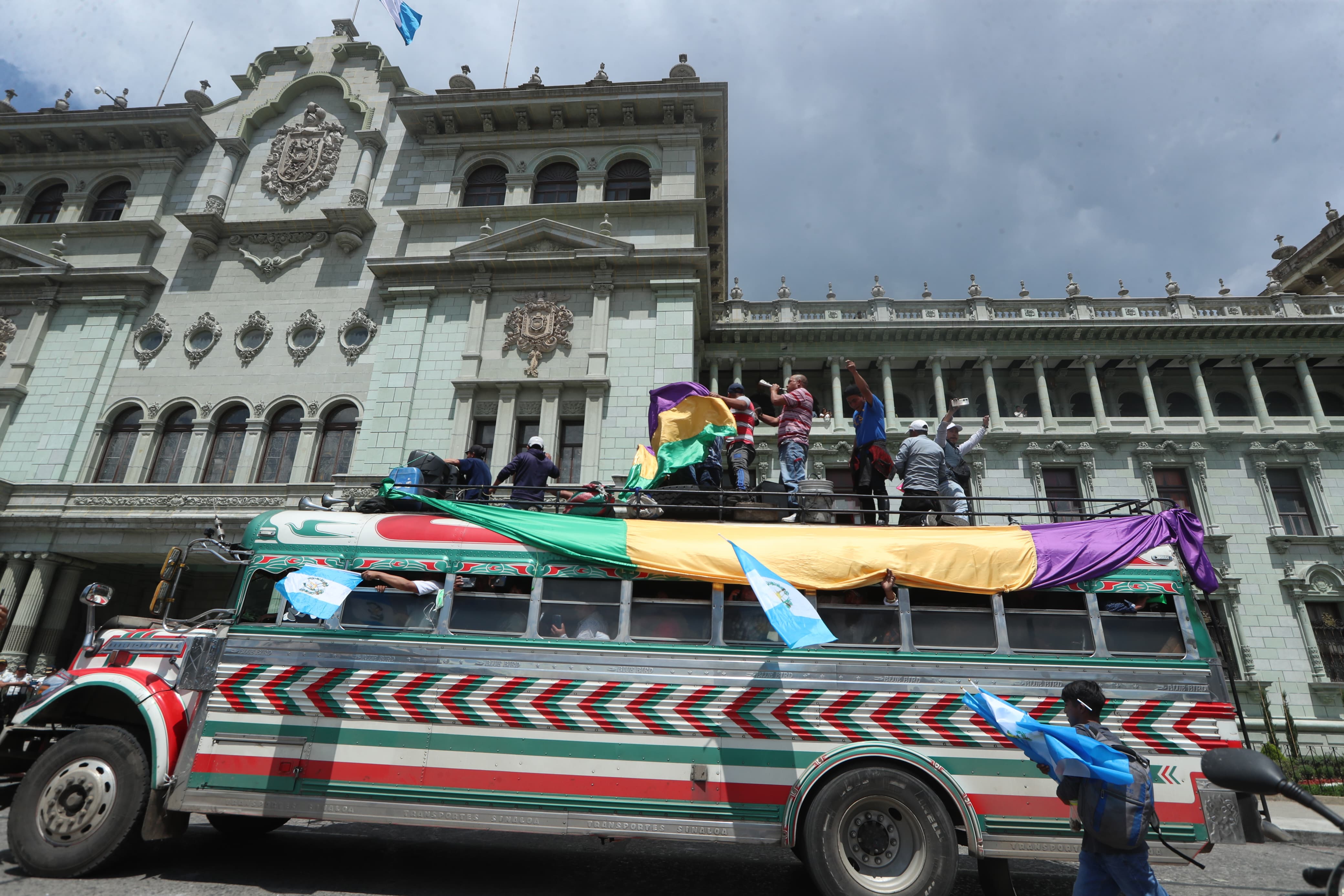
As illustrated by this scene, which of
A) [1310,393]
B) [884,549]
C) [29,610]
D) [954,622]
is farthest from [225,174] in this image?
[1310,393]

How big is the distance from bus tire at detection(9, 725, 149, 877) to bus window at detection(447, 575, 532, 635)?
10.5ft

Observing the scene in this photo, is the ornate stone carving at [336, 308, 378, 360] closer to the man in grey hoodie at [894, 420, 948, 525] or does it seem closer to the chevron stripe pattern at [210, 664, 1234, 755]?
the chevron stripe pattern at [210, 664, 1234, 755]

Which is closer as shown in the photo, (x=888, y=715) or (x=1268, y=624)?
(x=888, y=715)

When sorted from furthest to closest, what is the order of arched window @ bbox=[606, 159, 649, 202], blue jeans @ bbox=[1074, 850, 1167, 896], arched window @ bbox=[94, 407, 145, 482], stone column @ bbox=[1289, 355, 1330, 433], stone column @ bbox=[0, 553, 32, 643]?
stone column @ bbox=[1289, 355, 1330, 433] < arched window @ bbox=[606, 159, 649, 202] < arched window @ bbox=[94, 407, 145, 482] < stone column @ bbox=[0, 553, 32, 643] < blue jeans @ bbox=[1074, 850, 1167, 896]

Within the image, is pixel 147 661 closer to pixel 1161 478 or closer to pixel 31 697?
pixel 31 697

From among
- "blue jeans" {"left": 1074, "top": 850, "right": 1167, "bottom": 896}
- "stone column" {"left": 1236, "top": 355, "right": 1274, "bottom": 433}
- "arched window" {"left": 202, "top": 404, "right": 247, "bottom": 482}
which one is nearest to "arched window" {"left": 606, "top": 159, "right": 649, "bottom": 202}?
"arched window" {"left": 202, "top": 404, "right": 247, "bottom": 482}

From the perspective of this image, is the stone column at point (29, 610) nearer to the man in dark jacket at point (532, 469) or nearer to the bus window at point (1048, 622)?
the man in dark jacket at point (532, 469)

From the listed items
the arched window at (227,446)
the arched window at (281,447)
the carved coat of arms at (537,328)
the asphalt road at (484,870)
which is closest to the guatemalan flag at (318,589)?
the asphalt road at (484,870)

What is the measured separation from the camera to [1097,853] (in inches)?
164

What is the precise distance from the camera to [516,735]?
630 cm

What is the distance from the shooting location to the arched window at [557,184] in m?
21.8

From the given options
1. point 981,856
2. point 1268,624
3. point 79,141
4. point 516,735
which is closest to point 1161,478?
point 1268,624

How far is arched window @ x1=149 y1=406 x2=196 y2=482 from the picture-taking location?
63.7 ft

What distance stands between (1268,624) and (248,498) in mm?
29369
